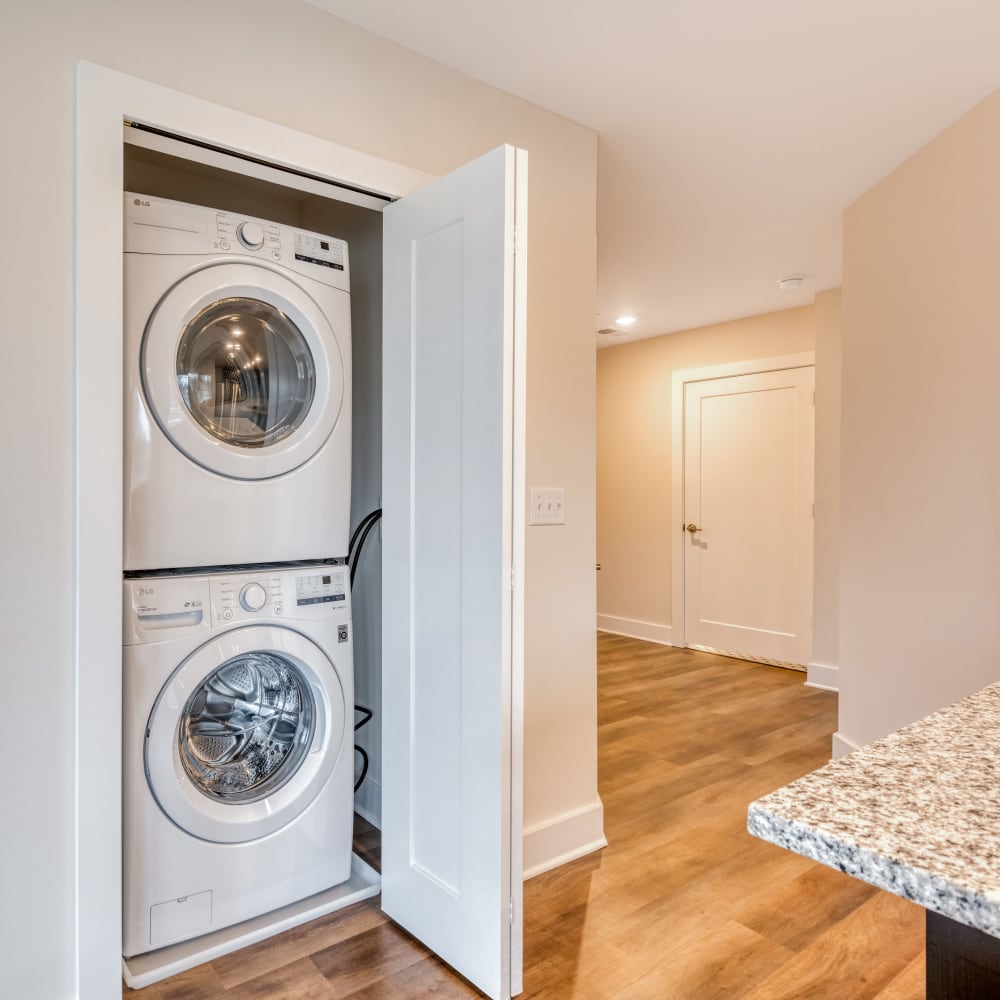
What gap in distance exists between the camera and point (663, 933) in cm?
197

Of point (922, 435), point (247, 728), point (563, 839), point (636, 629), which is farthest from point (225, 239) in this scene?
point (636, 629)

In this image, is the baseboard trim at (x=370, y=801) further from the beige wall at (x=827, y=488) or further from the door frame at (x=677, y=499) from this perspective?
the door frame at (x=677, y=499)

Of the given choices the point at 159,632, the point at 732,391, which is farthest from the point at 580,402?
the point at 732,391

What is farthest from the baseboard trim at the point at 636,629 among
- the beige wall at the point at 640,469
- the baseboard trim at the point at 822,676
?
the baseboard trim at the point at 822,676

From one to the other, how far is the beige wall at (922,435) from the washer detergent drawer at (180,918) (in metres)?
2.40

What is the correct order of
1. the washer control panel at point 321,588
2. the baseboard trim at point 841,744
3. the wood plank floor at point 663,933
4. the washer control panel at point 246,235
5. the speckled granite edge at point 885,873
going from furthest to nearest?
the baseboard trim at point 841,744
the washer control panel at point 321,588
the washer control panel at point 246,235
the wood plank floor at point 663,933
the speckled granite edge at point 885,873

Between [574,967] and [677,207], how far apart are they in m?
2.84

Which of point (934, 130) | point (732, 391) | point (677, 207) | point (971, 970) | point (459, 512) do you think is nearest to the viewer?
point (971, 970)

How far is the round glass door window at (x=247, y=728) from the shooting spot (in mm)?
1930

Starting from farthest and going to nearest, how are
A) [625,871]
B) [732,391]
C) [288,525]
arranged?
[732,391]
[625,871]
[288,525]

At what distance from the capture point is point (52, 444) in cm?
157

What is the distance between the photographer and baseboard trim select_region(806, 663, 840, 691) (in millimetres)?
4441

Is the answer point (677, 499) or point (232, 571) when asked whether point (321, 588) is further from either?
point (677, 499)

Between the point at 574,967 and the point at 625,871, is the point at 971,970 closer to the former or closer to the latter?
the point at 574,967
